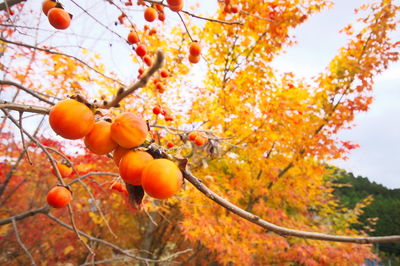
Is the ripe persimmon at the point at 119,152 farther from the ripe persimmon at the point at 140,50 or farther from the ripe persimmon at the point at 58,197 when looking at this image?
the ripe persimmon at the point at 140,50

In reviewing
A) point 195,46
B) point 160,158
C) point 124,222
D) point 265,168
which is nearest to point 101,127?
point 160,158

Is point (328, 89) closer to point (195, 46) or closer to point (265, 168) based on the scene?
point (265, 168)

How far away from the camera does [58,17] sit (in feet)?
4.51

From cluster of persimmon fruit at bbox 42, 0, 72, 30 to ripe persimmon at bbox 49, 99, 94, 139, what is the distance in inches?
43.8

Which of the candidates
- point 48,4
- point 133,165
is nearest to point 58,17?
point 48,4

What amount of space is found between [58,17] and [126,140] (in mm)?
1271

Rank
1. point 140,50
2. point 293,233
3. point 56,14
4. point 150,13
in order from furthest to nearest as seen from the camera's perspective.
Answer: point 140,50, point 150,13, point 56,14, point 293,233

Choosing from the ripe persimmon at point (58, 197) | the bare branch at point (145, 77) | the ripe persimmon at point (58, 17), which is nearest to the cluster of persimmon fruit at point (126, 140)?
the bare branch at point (145, 77)

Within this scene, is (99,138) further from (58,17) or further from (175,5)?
(175,5)

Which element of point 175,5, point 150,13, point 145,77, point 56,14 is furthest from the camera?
point 150,13

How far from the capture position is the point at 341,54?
6.46m

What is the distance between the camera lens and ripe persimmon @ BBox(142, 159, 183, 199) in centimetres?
56

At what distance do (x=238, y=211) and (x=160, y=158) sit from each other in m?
0.25

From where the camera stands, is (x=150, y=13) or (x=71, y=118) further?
(x=150, y=13)
